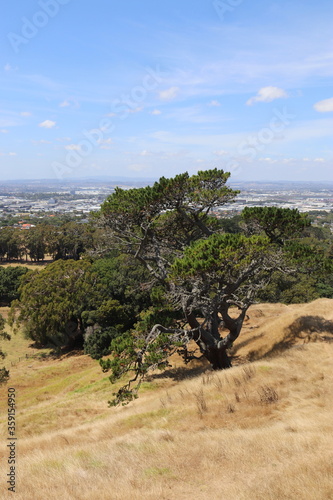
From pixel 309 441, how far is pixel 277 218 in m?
10.3

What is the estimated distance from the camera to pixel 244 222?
57.4 ft

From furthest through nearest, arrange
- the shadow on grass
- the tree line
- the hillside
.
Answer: the shadow on grass → the tree line → the hillside

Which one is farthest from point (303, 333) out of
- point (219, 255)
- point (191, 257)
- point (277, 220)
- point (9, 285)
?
point (9, 285)

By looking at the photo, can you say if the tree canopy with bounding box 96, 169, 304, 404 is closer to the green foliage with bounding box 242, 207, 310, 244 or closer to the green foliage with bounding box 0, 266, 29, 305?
the green foliage with bounding box 242, 207, 310, 244

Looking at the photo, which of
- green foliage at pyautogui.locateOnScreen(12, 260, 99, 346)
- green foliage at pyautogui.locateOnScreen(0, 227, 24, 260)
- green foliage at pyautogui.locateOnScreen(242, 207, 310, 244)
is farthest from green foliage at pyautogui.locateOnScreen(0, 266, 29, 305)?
green foliage at pyautogui.locateOnScreen(242, 207, 310, 244)

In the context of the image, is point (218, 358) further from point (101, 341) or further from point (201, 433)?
point (101, 341)

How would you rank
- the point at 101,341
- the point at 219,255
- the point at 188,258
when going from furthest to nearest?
1. the point at 101,341
2. the point at 188,258
3. the point at 219,255

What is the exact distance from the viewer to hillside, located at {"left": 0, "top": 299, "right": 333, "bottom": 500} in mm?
7020

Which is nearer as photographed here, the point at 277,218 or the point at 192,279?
the point at 192,279

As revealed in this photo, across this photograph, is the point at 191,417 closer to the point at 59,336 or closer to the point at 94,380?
the point at 94,380

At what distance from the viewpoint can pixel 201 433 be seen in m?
9.95

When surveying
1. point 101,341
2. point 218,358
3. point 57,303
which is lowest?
point 101,341

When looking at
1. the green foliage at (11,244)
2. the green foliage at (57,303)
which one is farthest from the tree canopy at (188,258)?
the green foliage at (11,244)

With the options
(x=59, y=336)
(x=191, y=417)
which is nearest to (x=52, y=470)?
(x=191, y=417)
